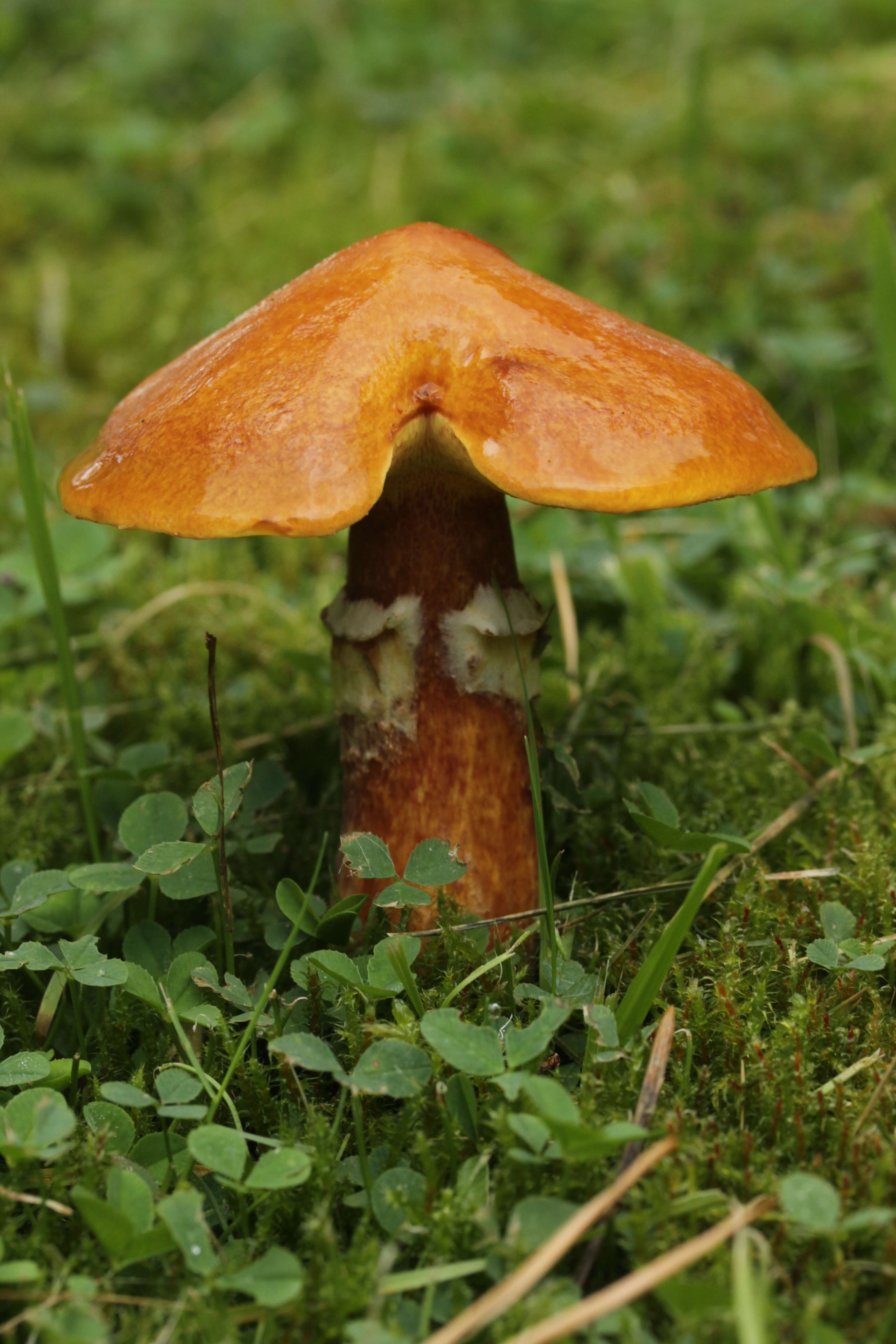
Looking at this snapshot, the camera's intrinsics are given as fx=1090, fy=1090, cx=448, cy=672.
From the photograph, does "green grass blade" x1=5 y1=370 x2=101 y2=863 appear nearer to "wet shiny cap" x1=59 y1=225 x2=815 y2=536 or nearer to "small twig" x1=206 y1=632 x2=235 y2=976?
"wet shiny cap" x1=59 y1=225 x2=815 y2=536

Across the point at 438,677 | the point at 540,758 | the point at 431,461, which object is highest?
the point at 431,461

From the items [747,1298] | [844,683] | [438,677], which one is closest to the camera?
[747,1298]

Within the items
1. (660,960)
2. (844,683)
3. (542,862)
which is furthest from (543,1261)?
Result: (844,683)

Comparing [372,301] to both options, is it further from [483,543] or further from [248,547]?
[248,547]

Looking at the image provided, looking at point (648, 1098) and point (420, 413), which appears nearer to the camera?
point (648, 1098)

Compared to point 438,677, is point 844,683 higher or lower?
lower

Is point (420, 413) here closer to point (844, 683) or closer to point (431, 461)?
point (431, 461)

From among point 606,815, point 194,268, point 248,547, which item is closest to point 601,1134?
point 606,815
